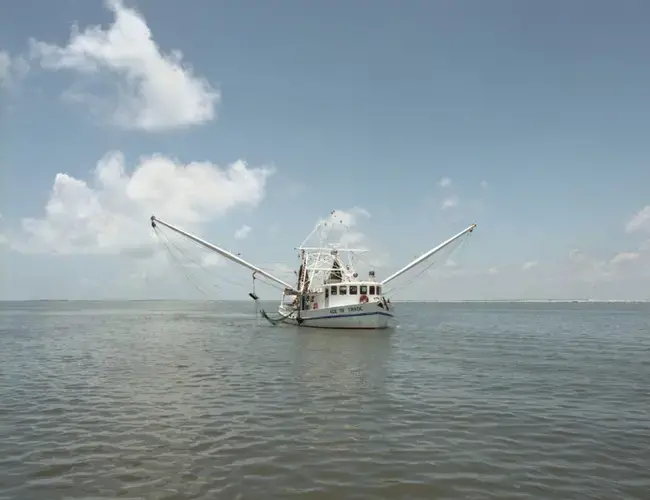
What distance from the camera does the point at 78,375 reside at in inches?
1008

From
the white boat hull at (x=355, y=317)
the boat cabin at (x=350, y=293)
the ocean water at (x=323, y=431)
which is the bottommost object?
the ocean water at (x=323, y=431)

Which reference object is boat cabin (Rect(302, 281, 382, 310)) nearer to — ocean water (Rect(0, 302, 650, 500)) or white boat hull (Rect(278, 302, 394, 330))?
white boat hull (Rect(278, 302, 394, 330))

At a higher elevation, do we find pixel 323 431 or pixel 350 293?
pixel 350 293

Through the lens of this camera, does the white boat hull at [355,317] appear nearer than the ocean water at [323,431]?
No

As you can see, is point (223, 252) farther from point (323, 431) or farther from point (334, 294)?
point (323, 431)

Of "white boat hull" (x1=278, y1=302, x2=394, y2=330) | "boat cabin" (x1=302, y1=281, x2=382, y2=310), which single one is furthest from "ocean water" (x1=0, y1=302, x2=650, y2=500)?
"boat cabin" (x1=302, y1=281, x2=382, y2=310)

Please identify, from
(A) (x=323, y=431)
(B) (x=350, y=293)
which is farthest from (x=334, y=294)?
(A) (x=323, y=431)

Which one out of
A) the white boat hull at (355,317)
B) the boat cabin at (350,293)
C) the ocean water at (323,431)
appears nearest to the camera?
the ocean water at (323,431)

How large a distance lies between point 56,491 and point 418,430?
9880 millimetres

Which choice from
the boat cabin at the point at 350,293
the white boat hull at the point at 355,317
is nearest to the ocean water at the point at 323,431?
the white boat hull at the point at 355,317

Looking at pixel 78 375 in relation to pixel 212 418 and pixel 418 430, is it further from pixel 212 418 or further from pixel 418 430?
pixel 418 430

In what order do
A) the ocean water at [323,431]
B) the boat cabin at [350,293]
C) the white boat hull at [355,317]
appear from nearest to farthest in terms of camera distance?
the ocean water at [323,431]
the white boat hull at [355,317]
the boat cabin at [350,293]

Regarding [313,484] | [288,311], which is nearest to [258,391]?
[313,484]

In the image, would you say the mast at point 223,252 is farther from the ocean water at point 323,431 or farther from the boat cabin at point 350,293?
the ocean water at point 323,431
